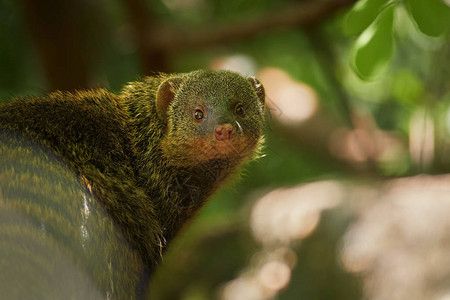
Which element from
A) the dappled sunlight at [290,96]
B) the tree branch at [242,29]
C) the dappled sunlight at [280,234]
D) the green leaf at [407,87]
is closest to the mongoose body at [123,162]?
the dappled sunlight at [280,234]

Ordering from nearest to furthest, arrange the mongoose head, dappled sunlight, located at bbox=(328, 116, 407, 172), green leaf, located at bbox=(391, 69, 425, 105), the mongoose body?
1. the mongoose body
2. the mongoose head
3. green leaf, located at bbox=(391, 69, 425, 105)
4. dappled sunlight, located at bbox=(328, 116, 407, 172)

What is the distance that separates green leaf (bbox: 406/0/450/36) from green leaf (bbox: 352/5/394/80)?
8 cm

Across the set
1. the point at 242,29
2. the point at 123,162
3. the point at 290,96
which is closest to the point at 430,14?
the point at 123,162

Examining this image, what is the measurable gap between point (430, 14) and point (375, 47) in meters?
0.21

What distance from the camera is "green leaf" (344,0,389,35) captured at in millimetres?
2023

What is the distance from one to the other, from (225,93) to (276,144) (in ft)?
8.87

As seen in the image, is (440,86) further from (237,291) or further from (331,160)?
(237,291)

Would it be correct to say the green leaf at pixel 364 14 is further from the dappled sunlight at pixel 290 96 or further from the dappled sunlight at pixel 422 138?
the dappled sunlight at pixel 290 96

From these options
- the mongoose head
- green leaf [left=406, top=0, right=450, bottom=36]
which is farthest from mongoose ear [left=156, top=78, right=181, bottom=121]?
green leaf [left=406, top=0, right=450, bottom=36]

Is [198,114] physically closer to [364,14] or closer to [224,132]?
[224,132]

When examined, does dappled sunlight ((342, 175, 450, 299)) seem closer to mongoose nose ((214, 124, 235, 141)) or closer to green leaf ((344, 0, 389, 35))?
mongoose nose ((214, 124, 235, 141))

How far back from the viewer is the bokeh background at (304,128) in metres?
3.25

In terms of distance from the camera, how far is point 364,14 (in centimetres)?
204

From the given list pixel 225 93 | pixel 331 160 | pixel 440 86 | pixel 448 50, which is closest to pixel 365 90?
pixel 331 160
